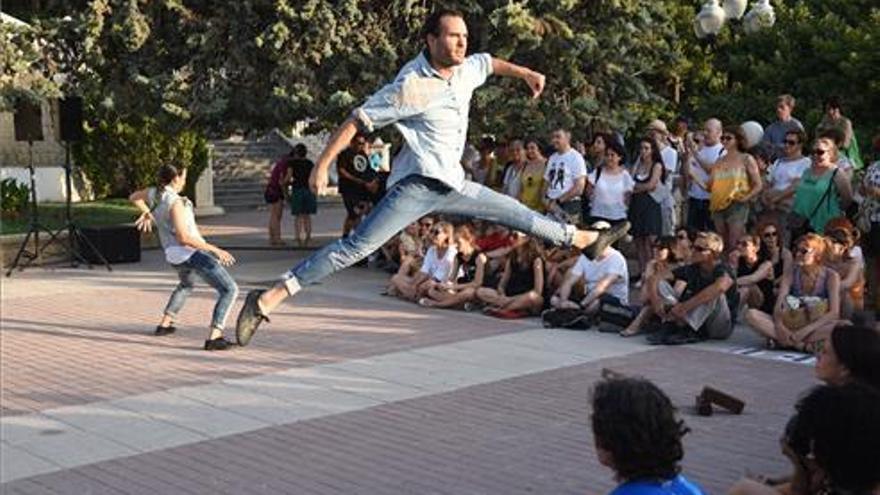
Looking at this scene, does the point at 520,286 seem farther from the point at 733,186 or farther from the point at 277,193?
the point at 277,193

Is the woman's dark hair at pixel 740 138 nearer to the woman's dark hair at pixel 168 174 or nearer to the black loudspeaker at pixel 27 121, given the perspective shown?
the woman's dark hair at pixel 168 174

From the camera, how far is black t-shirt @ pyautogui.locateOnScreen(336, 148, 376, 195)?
1625 centimetres

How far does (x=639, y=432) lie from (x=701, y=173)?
10413mm

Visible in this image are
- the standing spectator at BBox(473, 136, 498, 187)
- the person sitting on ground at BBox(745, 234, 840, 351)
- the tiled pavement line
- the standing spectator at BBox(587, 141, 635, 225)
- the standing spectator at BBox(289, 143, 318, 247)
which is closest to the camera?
the tiled pavement line

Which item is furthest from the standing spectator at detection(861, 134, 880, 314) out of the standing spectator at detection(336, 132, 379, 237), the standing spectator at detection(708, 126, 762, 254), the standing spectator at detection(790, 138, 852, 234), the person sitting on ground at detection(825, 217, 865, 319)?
the standing spectator at detection(336, 132, 379, 237)

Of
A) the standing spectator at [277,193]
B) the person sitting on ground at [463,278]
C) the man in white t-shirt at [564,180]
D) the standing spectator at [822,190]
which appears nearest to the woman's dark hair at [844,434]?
the standing spectator at [822,190]

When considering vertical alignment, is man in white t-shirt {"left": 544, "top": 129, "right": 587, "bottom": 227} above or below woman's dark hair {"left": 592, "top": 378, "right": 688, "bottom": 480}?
above

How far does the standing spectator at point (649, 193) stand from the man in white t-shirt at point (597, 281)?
1.85 meters

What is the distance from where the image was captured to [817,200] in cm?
1084

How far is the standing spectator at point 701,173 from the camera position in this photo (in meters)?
13.1

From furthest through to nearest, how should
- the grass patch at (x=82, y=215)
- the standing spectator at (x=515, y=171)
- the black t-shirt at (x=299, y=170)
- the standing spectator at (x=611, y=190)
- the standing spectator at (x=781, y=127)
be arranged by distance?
the grass patch at (x=82, y=215) → the black t-shirt at (x=299, y=170) → the standing spectator at (x=515, y=171) → the standing spectator at (x=781, y=127) → the standing spectator at (x=611, y=190)

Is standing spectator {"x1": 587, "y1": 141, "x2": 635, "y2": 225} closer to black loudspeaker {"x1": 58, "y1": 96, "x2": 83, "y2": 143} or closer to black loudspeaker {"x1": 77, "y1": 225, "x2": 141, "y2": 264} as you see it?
black loudspeaker {"x1": 77, "y1": 225, "x2": 141, "y2": 264}

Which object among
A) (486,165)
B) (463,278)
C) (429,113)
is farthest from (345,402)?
(486,165)

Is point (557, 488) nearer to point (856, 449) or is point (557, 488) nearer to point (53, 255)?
point (856, 449)
